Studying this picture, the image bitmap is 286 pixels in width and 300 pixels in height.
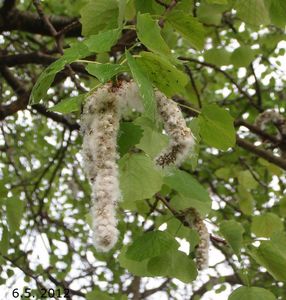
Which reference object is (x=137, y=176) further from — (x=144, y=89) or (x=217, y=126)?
(x=144, y=89)

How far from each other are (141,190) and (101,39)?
48cm

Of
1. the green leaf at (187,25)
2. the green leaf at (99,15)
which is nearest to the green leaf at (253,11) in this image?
the green leaf at (187,25)

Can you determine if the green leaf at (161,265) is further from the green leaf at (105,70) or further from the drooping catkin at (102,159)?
the green leaf at (105,70)

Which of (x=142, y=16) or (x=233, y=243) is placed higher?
(x=142, y=16)

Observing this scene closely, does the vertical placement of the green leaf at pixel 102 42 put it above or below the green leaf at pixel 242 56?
below

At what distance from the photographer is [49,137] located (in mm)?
4012

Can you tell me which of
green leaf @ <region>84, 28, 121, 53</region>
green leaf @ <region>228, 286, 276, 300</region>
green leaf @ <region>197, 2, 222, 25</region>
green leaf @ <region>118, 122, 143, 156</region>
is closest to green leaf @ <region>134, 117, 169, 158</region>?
green leaf @ <region>118, 122, 143, 156</region>

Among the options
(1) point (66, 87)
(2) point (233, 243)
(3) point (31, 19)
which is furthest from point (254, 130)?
(1) point (66, 87)

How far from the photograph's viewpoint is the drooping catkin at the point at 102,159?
712mm

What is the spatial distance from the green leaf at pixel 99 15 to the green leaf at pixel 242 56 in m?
1.24

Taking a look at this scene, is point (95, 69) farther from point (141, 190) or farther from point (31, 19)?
point (31, 19)

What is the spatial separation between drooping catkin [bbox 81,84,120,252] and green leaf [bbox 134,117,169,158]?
181 millimetres

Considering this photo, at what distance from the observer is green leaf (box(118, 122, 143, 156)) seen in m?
0.95

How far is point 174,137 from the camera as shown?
0.77 m
